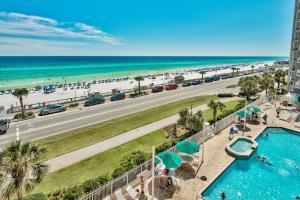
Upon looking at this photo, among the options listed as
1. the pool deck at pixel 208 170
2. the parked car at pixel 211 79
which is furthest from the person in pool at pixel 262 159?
the parked car at pixel 211 79

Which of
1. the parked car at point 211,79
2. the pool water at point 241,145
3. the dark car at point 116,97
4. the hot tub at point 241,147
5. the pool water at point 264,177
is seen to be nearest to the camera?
the pool water at point 264,177

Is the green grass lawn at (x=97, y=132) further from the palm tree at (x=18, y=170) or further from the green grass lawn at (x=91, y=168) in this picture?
the palm tree at (x=18, y=170)

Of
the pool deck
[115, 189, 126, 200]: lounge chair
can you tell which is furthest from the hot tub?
[115, 189, 126, 200]: lounge chair

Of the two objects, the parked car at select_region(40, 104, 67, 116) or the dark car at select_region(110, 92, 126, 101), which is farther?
the dark car at select_region(110, 92, 126, 101)

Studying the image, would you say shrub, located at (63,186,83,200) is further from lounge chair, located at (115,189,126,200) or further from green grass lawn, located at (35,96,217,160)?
green grass lawn, located at (35,96,217,160)

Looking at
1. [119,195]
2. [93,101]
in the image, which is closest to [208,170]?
[119,195]

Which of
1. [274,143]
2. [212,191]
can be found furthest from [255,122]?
[212,191]
